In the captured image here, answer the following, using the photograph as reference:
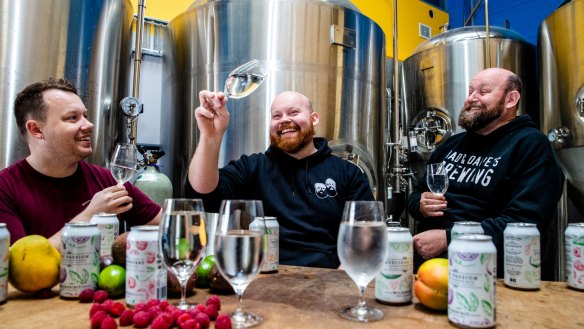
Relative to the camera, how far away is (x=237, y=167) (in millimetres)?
1771

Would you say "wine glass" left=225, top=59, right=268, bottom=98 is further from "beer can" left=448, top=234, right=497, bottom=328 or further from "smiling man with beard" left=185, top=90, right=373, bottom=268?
"beer can" left=448, top=234, right=497, bottom=328

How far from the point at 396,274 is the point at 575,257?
1.43 feet

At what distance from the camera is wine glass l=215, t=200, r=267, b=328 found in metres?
0.63

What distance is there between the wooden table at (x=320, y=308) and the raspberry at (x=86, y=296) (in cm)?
1

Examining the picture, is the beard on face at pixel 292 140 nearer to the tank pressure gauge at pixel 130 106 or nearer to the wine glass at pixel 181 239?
the tank pressure gauge at pixel 130 106

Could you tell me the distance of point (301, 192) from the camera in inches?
68.1

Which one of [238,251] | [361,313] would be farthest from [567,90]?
[238,251]

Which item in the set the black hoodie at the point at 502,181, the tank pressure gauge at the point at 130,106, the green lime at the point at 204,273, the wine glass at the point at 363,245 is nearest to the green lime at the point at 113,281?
the green lime at the point at 204,273

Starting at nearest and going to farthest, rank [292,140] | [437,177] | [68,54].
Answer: [437,177] < [292,140] < [68,54]

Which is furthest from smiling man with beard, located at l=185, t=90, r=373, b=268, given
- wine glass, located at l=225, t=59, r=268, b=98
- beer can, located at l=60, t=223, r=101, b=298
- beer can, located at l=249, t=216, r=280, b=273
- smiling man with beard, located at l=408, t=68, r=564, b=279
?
beer can, located at l=60, t=223, r=101, b=298

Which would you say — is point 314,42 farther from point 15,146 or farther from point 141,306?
point 141,306

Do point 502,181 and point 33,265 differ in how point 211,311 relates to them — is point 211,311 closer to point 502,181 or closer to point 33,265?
point 33,265

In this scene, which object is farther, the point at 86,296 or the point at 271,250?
the point at 271,250

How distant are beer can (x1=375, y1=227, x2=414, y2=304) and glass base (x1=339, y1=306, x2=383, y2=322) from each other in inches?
1.9
